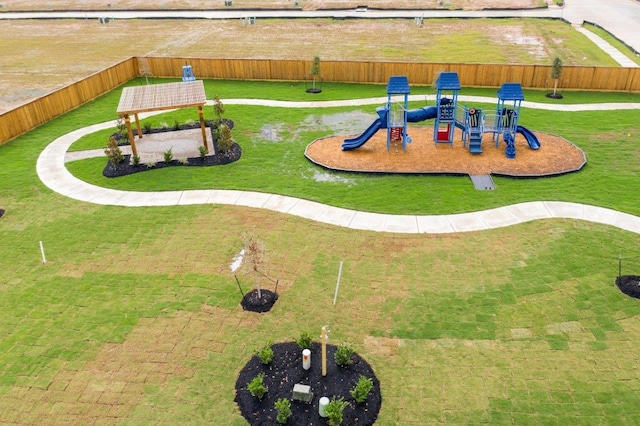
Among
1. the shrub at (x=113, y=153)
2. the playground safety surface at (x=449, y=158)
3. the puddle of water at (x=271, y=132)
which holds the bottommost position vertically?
the playground safety surface at (x=449, y=158)

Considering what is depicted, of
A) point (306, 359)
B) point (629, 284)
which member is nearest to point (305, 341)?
point (306, 359)

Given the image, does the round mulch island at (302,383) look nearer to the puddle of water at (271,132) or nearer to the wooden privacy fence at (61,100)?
the puddle of water at (271,132)

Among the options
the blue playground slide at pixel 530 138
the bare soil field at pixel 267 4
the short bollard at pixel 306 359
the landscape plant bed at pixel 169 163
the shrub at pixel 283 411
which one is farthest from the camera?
the bare soil field at pixel 267 4

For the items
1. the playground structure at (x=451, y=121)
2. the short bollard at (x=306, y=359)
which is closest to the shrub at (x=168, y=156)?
the playground structure at (x=451, y=121)

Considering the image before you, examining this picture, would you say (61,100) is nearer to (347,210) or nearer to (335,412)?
(347,210)

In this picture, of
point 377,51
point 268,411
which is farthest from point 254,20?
point 268,411

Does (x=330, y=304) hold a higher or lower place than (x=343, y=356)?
lower

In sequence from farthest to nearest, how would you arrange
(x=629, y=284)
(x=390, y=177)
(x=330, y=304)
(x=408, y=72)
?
(x=408, y=72) → (x=390, y=177) → (x=629, y=284) → (x=330, y=304)
